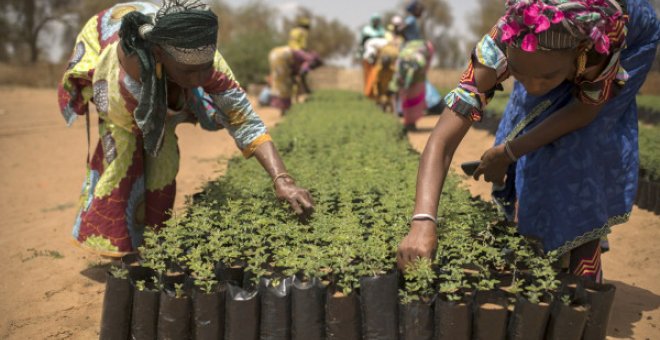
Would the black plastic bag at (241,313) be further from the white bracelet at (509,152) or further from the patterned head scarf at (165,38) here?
the white bracelet at (509,152)

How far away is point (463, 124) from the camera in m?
2.85

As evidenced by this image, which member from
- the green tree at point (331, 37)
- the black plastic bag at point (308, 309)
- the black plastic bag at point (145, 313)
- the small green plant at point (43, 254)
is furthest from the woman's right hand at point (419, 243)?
the green tree at point (331, 37)

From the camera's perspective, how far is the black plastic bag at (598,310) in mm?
2742

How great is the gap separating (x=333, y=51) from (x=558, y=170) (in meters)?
54.5

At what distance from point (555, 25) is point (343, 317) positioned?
1.45m

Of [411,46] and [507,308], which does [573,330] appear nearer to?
[507,308]

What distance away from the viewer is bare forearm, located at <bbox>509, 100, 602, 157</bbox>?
3051 millimetres

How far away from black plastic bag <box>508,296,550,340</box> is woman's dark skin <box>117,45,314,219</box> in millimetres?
1266

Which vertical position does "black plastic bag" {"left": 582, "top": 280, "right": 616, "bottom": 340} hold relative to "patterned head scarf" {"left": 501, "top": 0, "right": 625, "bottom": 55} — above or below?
below

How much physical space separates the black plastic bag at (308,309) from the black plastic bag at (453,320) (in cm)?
49

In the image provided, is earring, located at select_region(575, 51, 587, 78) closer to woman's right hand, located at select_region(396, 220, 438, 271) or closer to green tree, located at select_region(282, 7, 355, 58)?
woman's right hand, located at select_region(396, 220, 438, 271)

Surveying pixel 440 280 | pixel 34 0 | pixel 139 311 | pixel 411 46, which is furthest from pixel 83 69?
pixel 34 0

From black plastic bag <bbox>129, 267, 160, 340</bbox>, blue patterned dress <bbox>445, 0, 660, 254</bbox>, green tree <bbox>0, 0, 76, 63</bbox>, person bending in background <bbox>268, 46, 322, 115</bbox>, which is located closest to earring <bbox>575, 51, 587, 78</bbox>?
blue patterned dress <bbox>445, 0, 660, 254</bbox>

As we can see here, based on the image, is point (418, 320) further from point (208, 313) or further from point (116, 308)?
point (116, 308)
